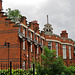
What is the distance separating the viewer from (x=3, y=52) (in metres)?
31.2

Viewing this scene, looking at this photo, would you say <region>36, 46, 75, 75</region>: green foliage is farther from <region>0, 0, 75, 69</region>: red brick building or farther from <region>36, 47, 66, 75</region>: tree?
<region>0, 0, 75, 69</region>: red brick building

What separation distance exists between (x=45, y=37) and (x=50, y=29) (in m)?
A: 7.84

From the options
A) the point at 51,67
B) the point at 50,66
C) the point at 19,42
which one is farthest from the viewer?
the point at 19,42

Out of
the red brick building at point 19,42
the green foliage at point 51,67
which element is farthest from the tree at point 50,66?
the red brick building at point 19,42

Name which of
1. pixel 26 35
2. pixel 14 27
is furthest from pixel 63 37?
pixel 14 27

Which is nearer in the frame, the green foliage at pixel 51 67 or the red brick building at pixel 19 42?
the green foliage at pixel 51 67

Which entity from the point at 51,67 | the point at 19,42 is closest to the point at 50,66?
the point at 51,67

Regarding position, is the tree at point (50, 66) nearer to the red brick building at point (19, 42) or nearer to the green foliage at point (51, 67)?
the green foliage at point (51, 67)

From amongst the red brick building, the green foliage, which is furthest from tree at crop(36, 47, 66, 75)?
the red brick building

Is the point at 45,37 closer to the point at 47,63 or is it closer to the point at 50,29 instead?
the point at 50,29

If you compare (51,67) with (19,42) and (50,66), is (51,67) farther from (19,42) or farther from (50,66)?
(19,42)

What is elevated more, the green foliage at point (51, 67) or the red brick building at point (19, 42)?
the red brick building at point (19, 42)

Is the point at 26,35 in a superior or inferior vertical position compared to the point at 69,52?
superior

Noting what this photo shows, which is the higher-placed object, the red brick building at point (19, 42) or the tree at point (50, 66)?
the red brick building at point (19, 42)
